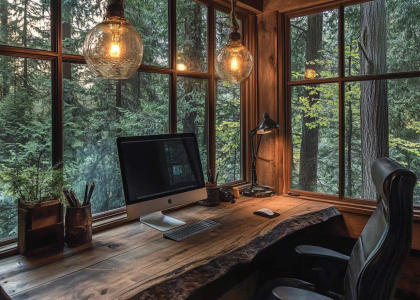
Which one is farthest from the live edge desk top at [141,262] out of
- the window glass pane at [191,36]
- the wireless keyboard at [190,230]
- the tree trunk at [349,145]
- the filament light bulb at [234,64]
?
the window glass pane at [191,36]

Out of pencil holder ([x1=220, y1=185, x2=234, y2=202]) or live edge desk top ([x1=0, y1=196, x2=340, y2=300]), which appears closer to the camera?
live edge desk top ([x1=0, y1=196, x2=340, y2=300])

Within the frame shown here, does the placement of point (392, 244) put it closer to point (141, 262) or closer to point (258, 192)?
point (141, 262)

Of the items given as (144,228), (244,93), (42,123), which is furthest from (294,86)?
(42,123)

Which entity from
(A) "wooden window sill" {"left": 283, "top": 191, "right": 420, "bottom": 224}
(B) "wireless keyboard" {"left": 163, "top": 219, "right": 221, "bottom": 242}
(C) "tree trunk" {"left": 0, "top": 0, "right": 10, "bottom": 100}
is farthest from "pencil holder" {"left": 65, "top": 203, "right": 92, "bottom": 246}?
(A) "wooden window sill" {"left": 283, "top": 191, "right": 420, "bottom": 224}

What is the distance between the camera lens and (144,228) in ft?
6.16

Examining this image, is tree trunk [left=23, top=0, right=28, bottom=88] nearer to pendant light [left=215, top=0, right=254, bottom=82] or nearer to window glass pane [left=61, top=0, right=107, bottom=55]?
window glass pane [left=61, top=0, right=107, bottom=55]

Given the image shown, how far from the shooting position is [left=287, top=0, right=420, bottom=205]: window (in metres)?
2.27

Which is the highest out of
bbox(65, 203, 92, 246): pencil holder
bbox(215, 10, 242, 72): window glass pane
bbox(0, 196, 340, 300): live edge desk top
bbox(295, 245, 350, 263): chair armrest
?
bbox(215, 10, 242, 72): window glass pane

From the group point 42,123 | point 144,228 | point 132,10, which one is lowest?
point 144,228

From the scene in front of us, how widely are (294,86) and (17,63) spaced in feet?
6.59

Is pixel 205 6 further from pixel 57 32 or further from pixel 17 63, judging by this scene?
pixel 17 63

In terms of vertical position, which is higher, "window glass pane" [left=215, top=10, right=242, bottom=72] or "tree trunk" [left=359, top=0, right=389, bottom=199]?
"window glass pane" [left=215, top=10, right=242, bottom=72]

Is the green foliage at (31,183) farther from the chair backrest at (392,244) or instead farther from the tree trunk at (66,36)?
the chair backrest at (392,244)

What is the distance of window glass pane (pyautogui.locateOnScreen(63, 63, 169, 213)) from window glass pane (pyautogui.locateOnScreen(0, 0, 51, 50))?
0.56ft
